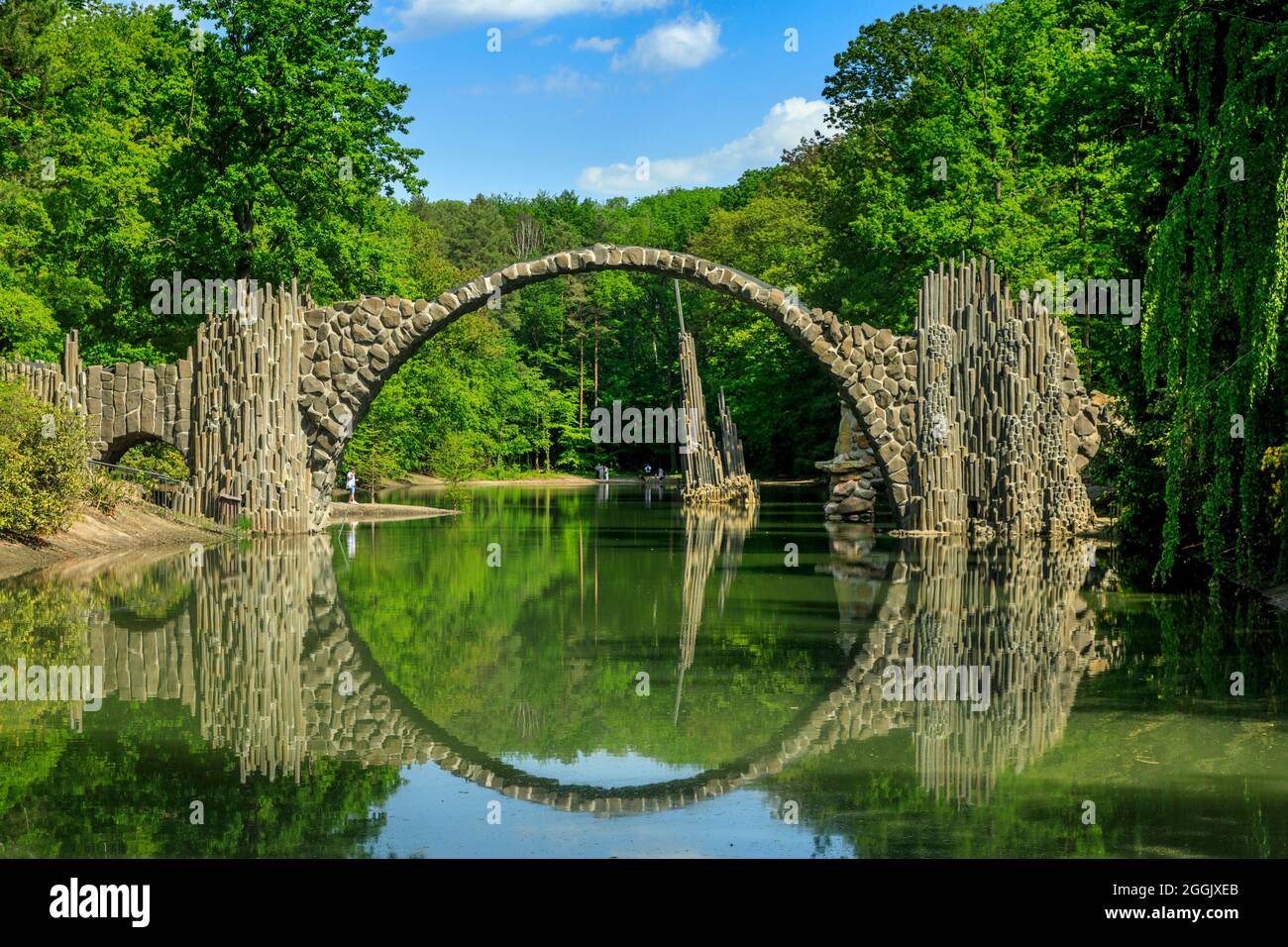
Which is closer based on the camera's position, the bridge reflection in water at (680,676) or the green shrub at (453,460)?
the bridge reflection in water at (680,676)

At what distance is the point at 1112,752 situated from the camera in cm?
793

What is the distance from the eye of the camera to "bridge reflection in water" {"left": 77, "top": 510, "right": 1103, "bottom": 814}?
7.73m

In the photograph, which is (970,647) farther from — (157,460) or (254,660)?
(157,460)

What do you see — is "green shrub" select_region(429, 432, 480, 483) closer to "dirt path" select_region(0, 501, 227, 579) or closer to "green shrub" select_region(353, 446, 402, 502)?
"green shrub" select_region(353, 446, 402, 502)

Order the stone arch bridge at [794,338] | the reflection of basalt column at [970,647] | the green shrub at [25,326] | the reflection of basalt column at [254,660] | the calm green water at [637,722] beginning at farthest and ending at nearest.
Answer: the green shrub at [25,326] < the stone arch bridge at [794,338] < the reflection of basalt column at [254,660] < the reflection of basalt column at [970,647] < the calm green water at [637,722]

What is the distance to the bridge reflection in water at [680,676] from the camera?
25.4 ft

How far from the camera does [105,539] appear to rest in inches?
861

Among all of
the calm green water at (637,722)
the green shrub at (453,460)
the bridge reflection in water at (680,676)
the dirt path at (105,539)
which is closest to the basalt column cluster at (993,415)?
the bridge reflection in water at (680,676)

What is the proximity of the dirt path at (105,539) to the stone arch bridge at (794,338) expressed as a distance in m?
1.25

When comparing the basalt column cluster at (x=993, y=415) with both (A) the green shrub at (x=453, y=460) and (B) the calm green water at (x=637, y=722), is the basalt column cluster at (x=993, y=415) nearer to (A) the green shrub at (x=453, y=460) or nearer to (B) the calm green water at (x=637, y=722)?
(B) the calm green water at (x=637, y=722)

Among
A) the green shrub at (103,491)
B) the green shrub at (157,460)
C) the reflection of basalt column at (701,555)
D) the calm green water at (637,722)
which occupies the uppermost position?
the green shrub at (157,460)

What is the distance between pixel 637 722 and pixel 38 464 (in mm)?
13789

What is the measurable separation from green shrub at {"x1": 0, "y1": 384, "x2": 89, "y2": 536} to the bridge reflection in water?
2.05m

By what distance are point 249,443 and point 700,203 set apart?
74.4 m
